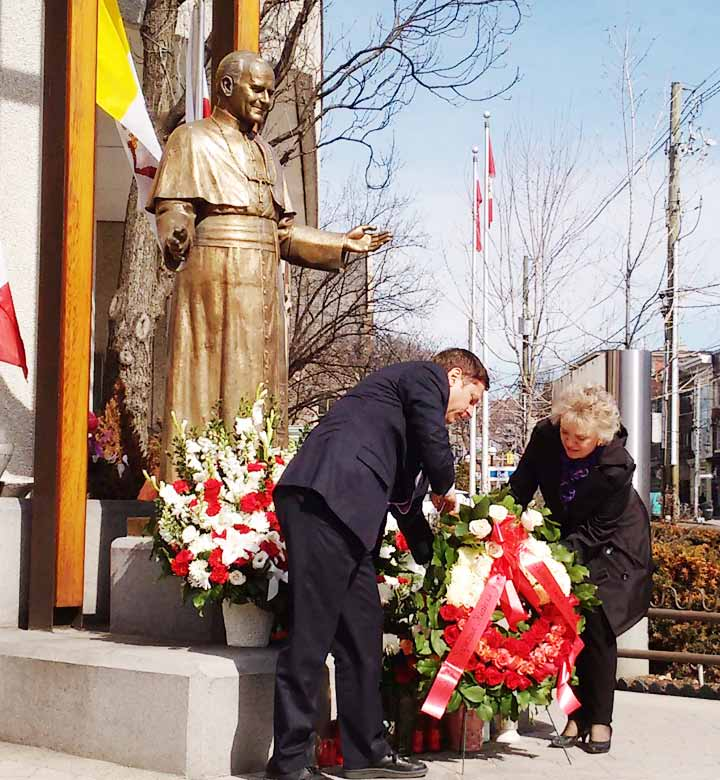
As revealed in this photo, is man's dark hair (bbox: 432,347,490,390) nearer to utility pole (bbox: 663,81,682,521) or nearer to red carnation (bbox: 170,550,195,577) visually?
red carnation (bbox: 170,550,195,577)

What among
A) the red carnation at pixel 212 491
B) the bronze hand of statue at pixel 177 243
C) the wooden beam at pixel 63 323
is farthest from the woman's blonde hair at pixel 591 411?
the wooden beam at pixel 63 323

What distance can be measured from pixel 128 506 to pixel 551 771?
10.4ft

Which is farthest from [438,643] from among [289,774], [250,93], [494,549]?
[250,93]

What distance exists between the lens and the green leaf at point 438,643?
18.4 feet

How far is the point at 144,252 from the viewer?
14.0 meters

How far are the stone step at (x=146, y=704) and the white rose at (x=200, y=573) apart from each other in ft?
1.08

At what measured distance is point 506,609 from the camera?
5734 millimetres

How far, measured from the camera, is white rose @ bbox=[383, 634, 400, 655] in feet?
19.7

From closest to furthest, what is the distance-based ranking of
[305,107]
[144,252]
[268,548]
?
1. [268,548]
2. [144,252]
3. [305,107]

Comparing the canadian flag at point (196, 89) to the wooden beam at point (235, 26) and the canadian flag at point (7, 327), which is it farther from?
the canadian flag at point (7, 327)

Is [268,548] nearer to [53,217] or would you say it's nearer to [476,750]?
[476,750]

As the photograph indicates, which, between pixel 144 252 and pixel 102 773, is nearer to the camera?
pixel 102 773

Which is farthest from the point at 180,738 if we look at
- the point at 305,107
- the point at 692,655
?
the point at 305,107

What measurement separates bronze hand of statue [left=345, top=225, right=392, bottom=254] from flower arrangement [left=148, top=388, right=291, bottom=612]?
145 centimetres
